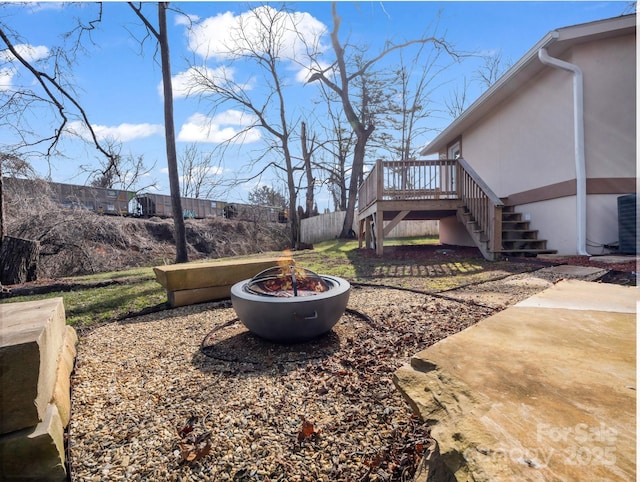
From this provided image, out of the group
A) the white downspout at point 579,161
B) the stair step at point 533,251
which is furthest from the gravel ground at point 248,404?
the white downspout at point 579,161

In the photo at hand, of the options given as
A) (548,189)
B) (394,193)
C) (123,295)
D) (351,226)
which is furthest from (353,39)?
(123,295)

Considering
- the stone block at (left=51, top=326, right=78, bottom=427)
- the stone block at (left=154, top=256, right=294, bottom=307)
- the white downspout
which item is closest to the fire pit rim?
the stone block at (left=51, top=326, right=78, bottom=427)

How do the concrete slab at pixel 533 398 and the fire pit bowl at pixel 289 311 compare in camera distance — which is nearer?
the concrete slab at pixel 533 398

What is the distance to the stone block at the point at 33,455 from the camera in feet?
4.21

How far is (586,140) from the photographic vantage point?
5.94 metres

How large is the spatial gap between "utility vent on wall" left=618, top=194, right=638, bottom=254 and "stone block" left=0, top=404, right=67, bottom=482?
747cm

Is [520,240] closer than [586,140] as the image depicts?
No

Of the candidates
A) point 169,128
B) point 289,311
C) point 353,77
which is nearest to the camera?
point 289,311

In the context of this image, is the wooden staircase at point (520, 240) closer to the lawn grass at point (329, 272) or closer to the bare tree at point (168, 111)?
the lawn grass at point (329, 272)

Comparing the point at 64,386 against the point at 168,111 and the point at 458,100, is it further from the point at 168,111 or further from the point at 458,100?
the point at 458,100

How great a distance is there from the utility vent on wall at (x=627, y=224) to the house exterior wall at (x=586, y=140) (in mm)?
368

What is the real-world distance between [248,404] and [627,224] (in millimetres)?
6751

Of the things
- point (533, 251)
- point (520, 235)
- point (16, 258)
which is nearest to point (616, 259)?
point (533, 251)

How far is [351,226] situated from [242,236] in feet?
16.8
